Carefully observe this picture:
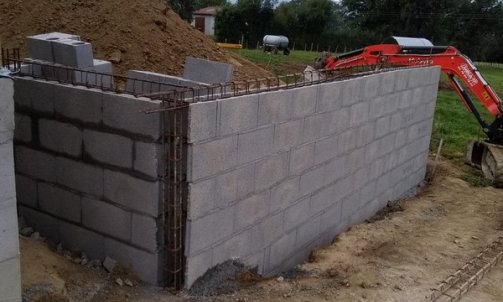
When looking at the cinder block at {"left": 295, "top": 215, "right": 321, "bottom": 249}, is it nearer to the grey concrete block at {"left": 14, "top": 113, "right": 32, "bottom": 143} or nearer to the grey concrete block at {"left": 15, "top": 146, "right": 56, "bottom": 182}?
the grey concrete block at {"left": 15, "top": 146, "right": 56, "bottom": 182}

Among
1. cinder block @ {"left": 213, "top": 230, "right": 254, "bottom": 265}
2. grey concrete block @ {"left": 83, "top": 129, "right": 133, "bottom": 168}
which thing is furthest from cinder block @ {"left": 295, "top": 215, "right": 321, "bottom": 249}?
grey concrete block @ {"left": 83, "top": 129, "right": 133, "bottom": 168}

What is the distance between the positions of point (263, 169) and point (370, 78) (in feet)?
8.23

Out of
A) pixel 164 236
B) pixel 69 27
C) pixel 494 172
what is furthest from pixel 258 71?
pixel 164 236

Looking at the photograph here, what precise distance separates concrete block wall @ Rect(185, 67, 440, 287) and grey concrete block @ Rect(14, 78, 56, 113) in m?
1.43

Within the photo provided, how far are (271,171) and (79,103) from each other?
5.95 feet

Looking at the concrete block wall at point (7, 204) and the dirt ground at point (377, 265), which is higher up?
the concrete block wall at point (7, 204)

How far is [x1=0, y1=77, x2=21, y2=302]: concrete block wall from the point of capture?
114 inches

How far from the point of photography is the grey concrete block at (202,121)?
12.3 ft

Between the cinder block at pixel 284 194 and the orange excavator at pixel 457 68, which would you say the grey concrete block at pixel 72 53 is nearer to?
the cinder block at pixel 284 194

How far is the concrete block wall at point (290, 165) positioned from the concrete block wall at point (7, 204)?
4.12ft

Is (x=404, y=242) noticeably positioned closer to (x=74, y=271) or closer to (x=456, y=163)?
(x=74, y=271)

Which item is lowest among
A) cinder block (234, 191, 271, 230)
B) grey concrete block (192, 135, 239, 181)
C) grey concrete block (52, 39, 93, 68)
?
cinder block (234, 191, 271, 230)

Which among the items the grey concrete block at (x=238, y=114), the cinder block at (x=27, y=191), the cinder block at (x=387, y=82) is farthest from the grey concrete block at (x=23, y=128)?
the cinder block at (x=387, y=82)

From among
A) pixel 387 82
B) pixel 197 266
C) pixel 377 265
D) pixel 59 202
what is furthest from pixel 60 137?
pixel 387 82
